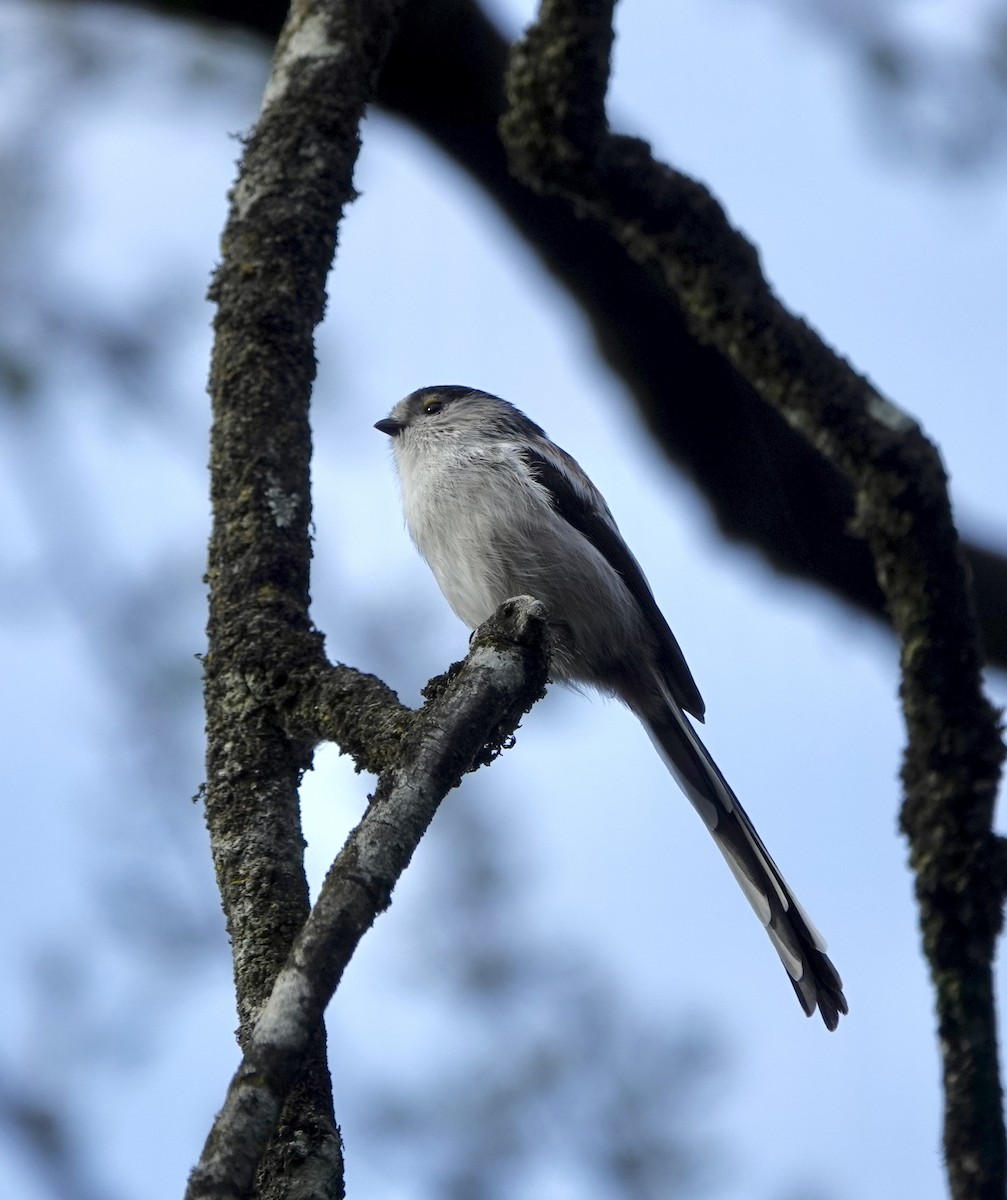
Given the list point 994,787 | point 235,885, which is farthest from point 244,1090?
point 994,787


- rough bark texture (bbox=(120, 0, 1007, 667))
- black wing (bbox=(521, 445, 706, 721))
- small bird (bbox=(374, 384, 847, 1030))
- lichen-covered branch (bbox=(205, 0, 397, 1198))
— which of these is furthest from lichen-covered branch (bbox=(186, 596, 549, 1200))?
rough bark texture (bbox=(120, 0, 1007, 667))

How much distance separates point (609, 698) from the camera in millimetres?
4668

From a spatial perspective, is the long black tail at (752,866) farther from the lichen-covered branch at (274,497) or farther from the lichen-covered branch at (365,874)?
the lichen-covered branch at (274,497)

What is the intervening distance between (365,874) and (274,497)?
4.50ft

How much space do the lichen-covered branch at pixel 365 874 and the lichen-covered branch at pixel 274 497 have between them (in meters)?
0.32

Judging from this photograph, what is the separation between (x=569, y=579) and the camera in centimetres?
442

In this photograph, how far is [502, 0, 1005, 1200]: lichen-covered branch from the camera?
2463mm

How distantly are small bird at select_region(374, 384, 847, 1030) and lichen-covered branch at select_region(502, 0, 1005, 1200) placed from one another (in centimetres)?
93

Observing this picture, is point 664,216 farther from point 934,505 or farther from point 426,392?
point 426,392

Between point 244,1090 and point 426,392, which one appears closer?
point 244,1090

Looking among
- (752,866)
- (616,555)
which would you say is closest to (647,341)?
(616,555)

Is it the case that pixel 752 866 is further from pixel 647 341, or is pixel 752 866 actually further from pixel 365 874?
pixel 365 874

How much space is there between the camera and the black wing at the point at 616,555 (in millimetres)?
4684

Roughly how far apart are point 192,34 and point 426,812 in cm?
446
